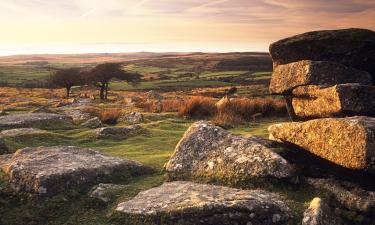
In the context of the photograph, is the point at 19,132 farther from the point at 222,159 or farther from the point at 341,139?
the point at 341,139

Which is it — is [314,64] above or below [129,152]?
above

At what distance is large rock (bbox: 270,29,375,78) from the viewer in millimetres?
12758

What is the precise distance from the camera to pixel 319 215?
8859 mm

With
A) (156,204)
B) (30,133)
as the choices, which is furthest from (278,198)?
(30,133)

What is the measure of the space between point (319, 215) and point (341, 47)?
6091 mm

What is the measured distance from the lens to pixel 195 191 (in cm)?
991

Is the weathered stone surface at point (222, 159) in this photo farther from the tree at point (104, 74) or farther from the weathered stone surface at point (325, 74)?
the tree at point (104, 74)

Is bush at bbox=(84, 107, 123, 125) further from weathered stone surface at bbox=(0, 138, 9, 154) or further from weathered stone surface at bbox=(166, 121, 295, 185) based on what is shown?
weathered stone surface at bbox=(166, 121, 295, 185)

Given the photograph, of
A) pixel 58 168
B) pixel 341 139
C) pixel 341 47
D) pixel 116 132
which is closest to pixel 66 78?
pixel 116 132

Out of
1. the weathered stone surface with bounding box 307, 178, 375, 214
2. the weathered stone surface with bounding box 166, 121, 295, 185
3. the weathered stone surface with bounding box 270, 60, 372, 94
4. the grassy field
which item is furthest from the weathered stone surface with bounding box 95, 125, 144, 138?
the weathered stone surface with bounding box 307, 178, 375, 214

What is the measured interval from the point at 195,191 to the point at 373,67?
282 inches

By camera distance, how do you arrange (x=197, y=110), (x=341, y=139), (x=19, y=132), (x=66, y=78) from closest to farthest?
(x=341, y=139), (x=19, y=132), (x=197, y=110), (x=66, y=78)

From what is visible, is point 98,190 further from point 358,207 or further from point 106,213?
point 358,207

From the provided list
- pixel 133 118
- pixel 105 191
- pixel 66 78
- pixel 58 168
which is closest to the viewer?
pixel 105 191
